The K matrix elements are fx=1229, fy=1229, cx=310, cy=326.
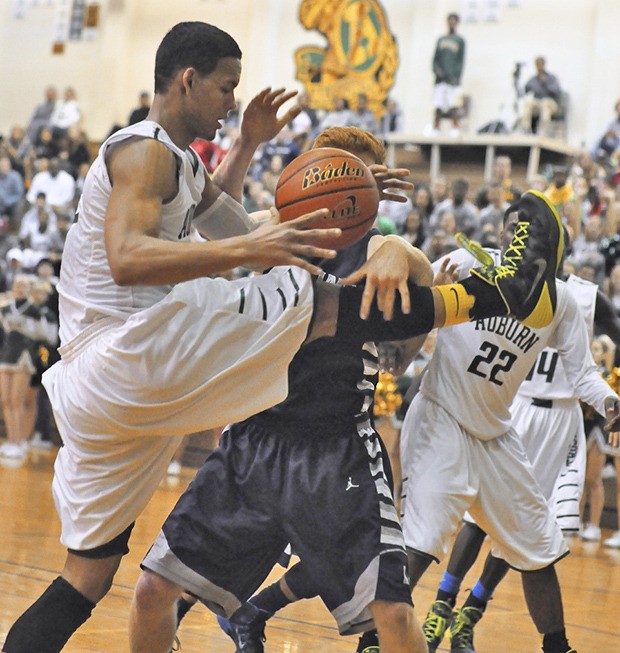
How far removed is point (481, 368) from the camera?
5.05 meters

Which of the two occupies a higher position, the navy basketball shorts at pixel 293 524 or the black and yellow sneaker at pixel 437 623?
the navy basketball shorts at pixel 293 524

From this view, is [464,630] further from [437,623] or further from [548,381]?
[548,381]

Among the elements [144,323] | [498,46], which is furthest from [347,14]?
[144,323]

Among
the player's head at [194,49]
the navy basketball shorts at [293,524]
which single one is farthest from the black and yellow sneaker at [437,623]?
the player's head at [194,49]

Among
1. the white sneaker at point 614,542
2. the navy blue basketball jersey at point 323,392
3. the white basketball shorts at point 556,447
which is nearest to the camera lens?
the navy blue basketball jersey at point 323,392

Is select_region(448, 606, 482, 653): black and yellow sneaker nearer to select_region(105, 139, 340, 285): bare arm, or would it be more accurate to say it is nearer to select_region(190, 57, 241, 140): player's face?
select_region(105, 139, 340, 285): bare arm

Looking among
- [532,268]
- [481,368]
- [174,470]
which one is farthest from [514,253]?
[174,470]

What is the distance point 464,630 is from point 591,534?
4900 millimetres

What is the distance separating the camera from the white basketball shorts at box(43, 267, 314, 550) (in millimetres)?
3363

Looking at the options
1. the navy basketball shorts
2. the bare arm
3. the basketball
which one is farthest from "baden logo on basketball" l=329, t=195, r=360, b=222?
the navy basketball shorts

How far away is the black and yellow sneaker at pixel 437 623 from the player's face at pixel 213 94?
259cm

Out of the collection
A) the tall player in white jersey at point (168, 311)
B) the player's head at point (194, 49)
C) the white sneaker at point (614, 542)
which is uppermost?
the player's head at point (194, 49)

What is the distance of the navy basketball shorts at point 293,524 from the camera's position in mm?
3600

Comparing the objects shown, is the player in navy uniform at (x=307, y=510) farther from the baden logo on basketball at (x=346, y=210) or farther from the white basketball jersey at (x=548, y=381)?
the white basketball jersey at (x=548, y=381)
